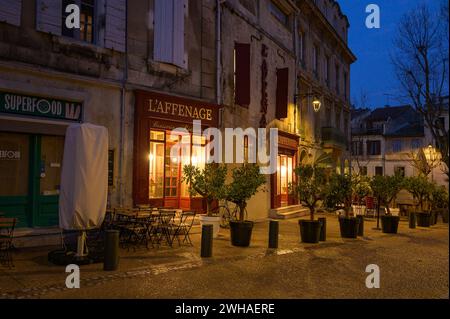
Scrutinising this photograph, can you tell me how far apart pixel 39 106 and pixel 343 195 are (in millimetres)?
7716

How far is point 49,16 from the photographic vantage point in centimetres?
876

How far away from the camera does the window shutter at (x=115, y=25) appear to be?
980cm

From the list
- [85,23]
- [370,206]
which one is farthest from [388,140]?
[85,23]

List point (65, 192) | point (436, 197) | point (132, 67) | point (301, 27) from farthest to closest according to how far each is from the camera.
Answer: point (301, 27), point (436, 197), point (132, 67), point (65, 192)

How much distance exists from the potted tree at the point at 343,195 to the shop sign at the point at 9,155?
289 inches

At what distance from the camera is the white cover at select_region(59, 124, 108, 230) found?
21.6 feet

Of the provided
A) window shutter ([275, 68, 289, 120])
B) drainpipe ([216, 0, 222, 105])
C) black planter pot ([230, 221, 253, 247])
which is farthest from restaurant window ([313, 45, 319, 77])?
black planter pot ([230, 221, 253, 247])

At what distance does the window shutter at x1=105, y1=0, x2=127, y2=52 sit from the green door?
2679 millimetres

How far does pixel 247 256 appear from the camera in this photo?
8016mm

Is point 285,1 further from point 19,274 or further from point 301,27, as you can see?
point 19,274

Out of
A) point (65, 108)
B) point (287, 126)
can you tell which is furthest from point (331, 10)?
point (65, 108)

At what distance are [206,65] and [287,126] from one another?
6132 millimetres

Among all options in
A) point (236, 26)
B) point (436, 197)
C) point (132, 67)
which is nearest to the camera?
point (132, 67)

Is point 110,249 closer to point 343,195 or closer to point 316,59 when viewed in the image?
point 343,195
